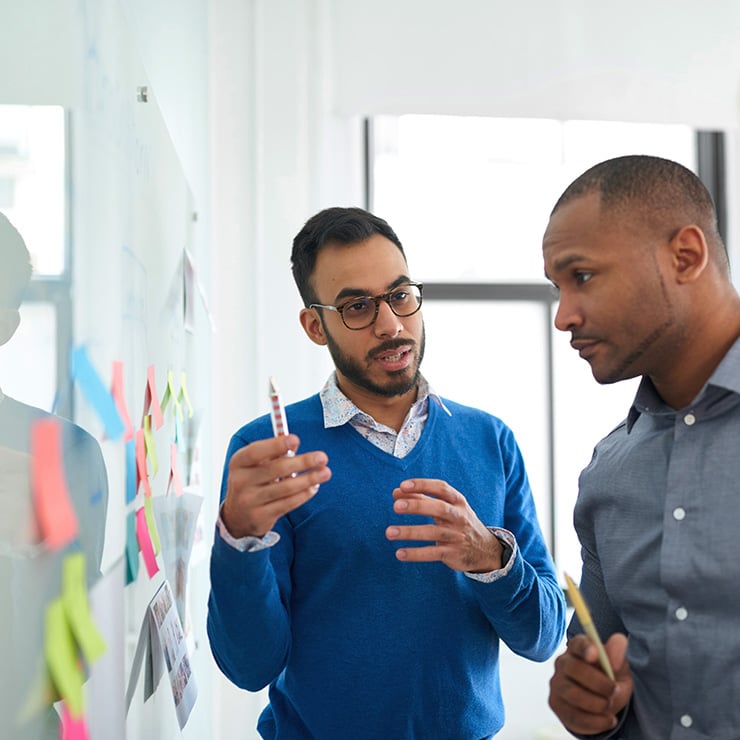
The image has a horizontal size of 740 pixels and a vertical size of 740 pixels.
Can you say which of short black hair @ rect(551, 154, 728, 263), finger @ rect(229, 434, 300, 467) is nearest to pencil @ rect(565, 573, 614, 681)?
finger @ rect(229, 434, 300, 467)

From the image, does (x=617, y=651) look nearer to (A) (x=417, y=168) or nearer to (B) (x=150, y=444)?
(B) (x=150, y=444)

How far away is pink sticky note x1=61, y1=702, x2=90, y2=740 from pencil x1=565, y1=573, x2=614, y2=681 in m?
0.51

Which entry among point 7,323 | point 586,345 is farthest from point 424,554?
point 7,323

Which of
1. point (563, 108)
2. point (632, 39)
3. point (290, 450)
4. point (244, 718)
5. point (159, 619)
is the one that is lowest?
point (244, 718)

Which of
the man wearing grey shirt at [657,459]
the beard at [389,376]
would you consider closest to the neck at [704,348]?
the man wearing grey shirt at [657,459]

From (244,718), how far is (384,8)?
229cm

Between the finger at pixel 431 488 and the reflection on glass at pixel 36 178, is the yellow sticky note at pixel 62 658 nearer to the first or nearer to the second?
the reflection on glass at pixel 36 178

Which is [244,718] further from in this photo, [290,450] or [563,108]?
[563,108]

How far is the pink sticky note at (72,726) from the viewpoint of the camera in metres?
0.80

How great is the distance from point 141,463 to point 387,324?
441 mm

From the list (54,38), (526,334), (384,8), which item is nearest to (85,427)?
(54,38)

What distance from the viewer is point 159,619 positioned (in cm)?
140

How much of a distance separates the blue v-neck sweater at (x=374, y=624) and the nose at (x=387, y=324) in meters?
0.19

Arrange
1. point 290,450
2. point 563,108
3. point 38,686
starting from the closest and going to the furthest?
point 38,686, point 290,450, point 563,108
